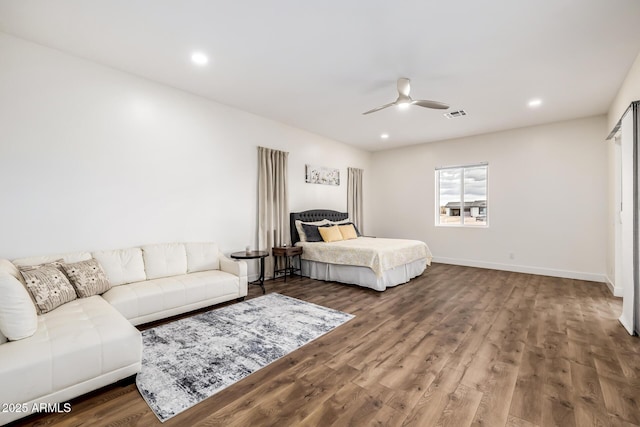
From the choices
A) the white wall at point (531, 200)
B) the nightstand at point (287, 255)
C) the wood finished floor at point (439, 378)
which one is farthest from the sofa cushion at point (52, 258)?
the white wall at point (531, 200)

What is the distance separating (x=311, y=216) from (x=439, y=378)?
4146mm

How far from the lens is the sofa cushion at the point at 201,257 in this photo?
3.87m

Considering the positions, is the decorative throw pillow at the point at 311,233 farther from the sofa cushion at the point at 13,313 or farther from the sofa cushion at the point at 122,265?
the sofa cushion at the point at 13,313

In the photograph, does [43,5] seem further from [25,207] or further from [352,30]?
[352,30]

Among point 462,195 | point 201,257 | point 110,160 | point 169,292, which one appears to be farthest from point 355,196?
point 110,160

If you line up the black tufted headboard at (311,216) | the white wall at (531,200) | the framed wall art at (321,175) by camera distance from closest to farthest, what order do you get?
the white wall at (531,200) → the black tufted headboard at (311,216) → the framed wall art at (321,175)

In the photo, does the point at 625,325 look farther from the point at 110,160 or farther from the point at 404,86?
the point at 110,160

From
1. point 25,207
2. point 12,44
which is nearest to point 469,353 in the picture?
point 25,207

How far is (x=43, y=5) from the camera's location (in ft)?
7.69

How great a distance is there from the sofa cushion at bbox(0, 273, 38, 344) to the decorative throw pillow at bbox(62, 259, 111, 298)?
2.69 feet

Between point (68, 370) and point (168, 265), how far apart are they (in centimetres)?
191

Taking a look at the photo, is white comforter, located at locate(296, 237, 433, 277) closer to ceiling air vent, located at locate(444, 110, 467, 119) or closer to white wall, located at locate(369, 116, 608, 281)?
white wall, located at locate(369, 116, 608, 281)

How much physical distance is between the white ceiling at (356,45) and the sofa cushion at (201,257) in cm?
224

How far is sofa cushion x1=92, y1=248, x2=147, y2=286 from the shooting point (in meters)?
3.14
